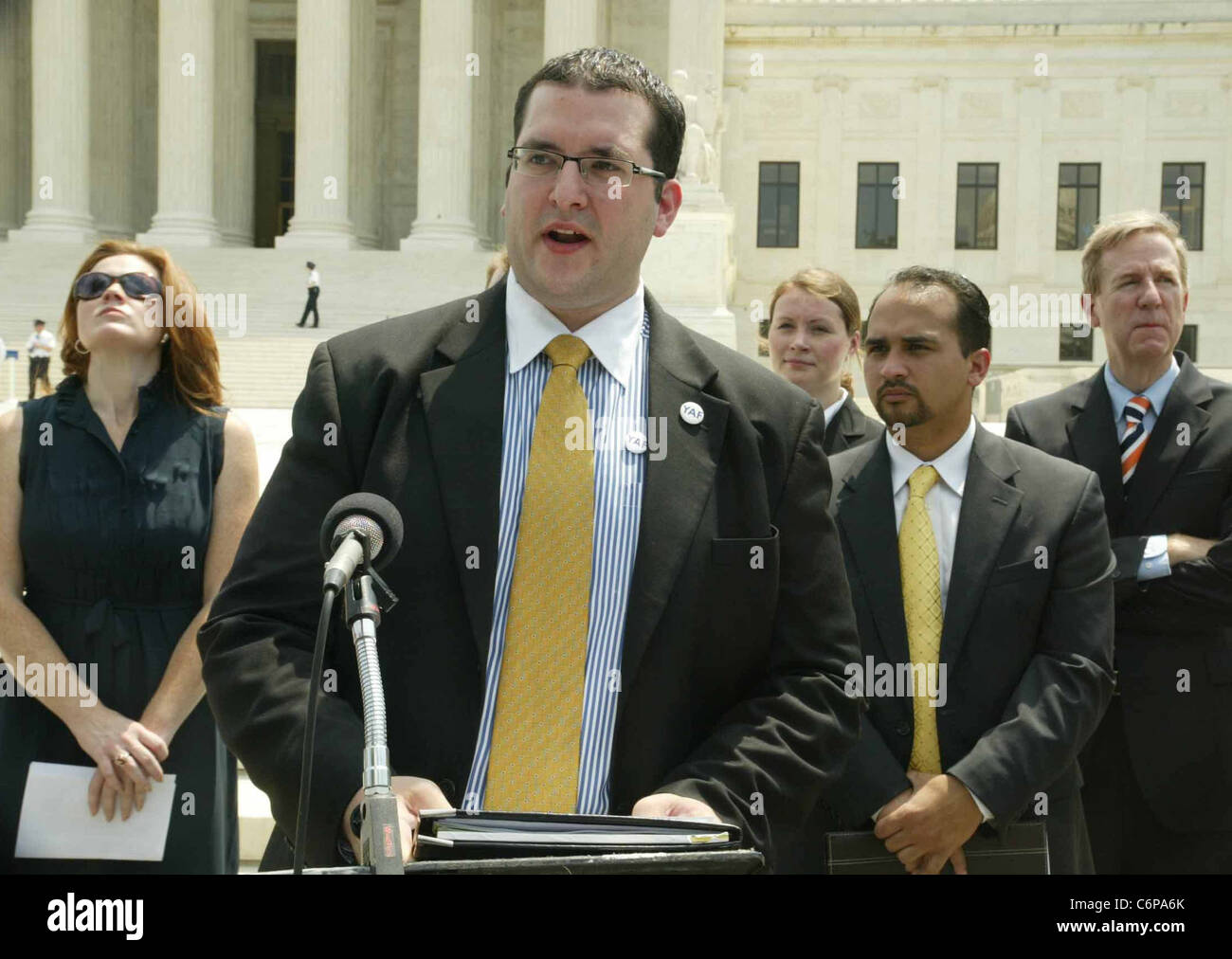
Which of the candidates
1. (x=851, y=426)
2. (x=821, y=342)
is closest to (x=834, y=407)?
(x=851, y=426)

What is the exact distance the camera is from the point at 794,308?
7.37m

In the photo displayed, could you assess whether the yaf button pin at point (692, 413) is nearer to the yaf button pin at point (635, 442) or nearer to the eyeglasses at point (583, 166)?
the yaf button pin at point (635, 442)

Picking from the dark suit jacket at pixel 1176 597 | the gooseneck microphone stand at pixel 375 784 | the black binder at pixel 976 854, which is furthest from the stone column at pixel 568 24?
the gooseneck microphone stand at pixel 375 784

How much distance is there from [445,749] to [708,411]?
1.03 m

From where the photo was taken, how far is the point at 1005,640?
5031 mm

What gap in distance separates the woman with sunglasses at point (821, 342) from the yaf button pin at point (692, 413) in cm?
353

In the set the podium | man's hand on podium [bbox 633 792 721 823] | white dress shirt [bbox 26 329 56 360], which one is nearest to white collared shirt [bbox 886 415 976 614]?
man's hand on podium [bbox 633 792 721 823]

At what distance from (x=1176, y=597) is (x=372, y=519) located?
3.87m

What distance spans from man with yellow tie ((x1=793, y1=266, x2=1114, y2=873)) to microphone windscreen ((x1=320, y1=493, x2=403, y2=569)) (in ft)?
7.66

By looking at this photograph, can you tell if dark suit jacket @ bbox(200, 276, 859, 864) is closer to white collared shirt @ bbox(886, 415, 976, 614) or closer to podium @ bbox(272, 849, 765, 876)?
podium @ bbox(272, 849, 765, 876)

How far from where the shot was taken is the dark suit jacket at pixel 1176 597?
5.70 metres

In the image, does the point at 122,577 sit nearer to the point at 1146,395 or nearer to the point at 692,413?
the point at 692,413
